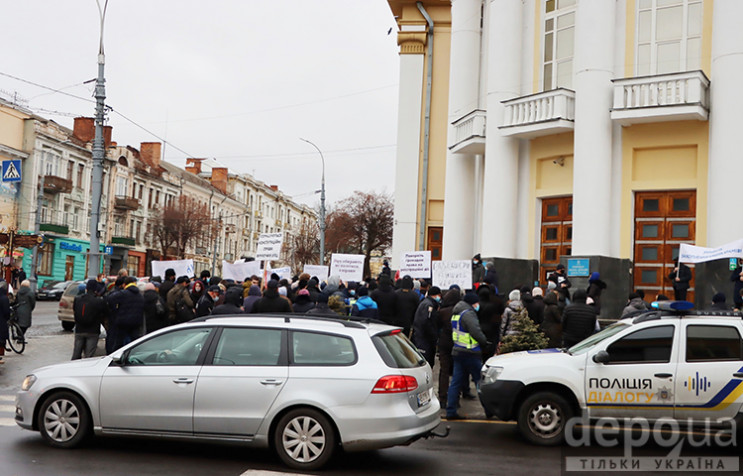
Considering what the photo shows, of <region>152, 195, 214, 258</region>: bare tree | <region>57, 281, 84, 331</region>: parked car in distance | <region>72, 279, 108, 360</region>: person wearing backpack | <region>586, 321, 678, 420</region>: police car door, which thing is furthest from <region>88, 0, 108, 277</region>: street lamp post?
<region>152, 195, 214, 258</region>: bare tree

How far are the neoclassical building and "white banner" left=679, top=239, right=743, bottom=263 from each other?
2560mm

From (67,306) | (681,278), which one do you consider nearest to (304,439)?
(681,278)

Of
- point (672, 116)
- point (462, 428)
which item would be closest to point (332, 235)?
point (672, 116)

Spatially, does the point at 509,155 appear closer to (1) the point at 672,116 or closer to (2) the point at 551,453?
(1) the point at 672,116

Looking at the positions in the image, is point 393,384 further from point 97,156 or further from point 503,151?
Result: point 97,156

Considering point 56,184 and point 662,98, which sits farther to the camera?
point 56,184

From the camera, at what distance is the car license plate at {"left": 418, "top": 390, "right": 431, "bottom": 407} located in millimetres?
7867

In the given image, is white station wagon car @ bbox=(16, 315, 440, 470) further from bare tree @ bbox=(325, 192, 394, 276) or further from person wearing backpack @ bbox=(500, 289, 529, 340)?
bare tree @ bbox=(325, 192, 394, 276)

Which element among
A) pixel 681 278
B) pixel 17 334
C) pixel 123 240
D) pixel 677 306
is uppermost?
pixel 123 240

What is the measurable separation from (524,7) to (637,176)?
6.25 meters

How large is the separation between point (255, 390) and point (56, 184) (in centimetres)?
5432

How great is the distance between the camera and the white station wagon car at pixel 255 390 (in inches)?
295

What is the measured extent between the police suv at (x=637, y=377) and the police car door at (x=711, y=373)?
0.01 meters

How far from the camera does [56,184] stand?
56.8 m
